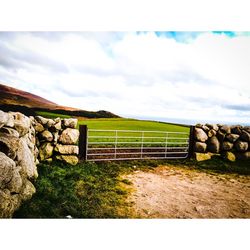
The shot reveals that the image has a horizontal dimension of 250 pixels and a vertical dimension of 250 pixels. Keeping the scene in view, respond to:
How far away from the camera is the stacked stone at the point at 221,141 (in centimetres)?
646

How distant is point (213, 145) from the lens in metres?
A: 6.49

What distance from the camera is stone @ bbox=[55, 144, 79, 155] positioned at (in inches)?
197

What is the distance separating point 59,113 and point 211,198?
8.41 meters

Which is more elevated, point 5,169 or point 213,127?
point 213,127

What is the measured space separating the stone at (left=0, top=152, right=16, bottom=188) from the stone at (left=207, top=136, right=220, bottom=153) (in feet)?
17.0

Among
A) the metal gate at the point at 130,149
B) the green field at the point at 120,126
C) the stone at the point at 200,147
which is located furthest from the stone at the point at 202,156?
the green field at the point at 120,126

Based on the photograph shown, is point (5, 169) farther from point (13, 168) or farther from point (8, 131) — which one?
point (8, 131)

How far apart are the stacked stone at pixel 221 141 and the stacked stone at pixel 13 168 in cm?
433

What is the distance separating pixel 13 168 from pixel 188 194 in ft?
8.55

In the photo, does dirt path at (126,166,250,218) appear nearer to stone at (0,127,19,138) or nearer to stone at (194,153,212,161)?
stone at (194,153,212,161)

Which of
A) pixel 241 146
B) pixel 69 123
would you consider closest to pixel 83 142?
pixel 69 123
